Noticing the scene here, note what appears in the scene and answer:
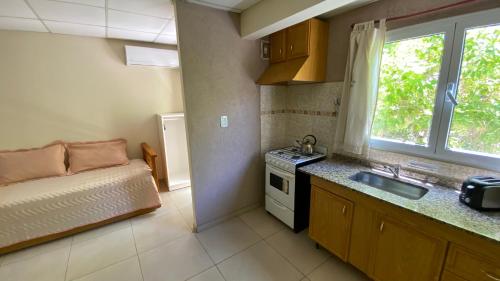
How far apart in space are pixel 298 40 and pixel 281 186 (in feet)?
5.04

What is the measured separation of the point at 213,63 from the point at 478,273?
2381 millimetres

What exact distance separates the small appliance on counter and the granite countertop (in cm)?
29

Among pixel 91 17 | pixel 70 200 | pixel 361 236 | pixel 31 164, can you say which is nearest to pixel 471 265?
pixel 361 236

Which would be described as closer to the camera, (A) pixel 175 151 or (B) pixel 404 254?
(B) pixel 404 254

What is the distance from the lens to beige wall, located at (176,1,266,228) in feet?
6.44

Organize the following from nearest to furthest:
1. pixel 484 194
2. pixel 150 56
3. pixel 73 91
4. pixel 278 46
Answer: pixel 484 194
pixel 278 46
pixel 73 91
pixel 150 56

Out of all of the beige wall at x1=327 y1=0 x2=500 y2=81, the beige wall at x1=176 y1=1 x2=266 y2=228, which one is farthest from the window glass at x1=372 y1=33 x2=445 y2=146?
the beige wall at x1=176 y1=1 x2=266 y2=228

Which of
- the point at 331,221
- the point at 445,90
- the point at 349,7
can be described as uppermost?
the point at 349,7

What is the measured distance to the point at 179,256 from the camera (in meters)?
1.93

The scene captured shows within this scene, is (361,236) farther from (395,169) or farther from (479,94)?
(479,94)

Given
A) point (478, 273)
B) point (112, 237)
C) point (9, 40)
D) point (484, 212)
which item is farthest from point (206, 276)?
point (9, 40)

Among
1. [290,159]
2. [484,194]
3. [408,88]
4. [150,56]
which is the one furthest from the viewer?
[150,56]

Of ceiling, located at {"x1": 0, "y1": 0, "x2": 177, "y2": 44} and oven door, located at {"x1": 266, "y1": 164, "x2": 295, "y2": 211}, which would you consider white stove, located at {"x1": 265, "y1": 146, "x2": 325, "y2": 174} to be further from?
ceiling, located at {"x1": 0, "y1": 0, "x2": 177, "y2": 44}

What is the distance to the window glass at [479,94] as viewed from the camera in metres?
1.33
